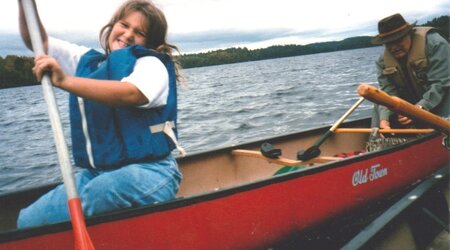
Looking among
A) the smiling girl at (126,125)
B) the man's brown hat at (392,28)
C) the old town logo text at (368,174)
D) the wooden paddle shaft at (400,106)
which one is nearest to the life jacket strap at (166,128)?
the smiling girl at (126,125)

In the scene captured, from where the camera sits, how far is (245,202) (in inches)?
120

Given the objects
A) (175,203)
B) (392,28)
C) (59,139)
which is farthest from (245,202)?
(392,28)

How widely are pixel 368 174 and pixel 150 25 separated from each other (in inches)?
103

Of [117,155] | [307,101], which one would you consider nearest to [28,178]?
[117,155]

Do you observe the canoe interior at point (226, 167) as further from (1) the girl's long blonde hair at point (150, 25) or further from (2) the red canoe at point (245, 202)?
(1) the girl's long blonde hair at point (150, 25)

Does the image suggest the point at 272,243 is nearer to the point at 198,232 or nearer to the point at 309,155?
the point at 198,232

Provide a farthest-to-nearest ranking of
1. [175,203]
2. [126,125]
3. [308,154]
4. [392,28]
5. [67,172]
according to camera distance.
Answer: [392,28], [308,154], [175,203], [126,125], [67,172]

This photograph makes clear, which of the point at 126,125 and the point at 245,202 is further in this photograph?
the point at 245,202

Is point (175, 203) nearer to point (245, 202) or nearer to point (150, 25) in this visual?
point (245, 202)

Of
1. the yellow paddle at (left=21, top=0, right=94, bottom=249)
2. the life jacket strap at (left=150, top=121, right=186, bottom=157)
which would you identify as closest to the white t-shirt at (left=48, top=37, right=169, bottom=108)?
the life jacket strap at (left=150, top=121, right=186, bottom=157)

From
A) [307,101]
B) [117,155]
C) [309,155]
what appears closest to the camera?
[117,155]

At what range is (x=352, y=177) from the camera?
3.79m

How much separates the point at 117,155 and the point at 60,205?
45cm

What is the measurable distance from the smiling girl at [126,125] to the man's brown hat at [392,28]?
328 centimetres
